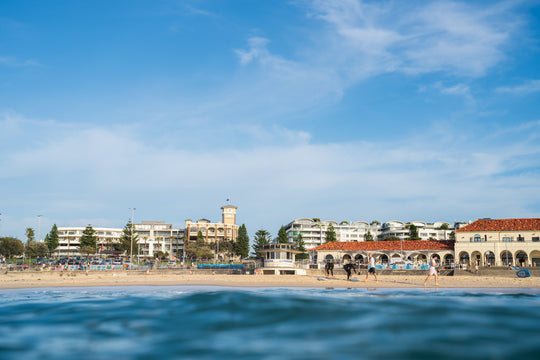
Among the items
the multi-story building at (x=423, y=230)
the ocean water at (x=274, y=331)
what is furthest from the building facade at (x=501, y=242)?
the multi-story building at (x=423, y=230)

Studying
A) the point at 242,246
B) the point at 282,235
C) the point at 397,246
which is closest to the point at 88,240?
the point at 242,246

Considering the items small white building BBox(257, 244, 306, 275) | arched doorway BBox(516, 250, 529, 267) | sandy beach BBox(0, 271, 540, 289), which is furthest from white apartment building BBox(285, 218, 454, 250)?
sandy beach BBox(0, 271, 540, 289)

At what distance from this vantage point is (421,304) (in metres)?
8.95

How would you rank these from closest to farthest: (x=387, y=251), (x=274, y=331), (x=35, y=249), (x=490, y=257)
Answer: (x=274, y=331) → (x=490, y=257) → (x=387, y=251) → (x=35, y=249)

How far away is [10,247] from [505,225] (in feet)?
353

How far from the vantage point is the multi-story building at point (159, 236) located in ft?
436

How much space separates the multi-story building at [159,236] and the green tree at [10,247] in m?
34.3

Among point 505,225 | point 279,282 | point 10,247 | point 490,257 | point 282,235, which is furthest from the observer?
point 10,247

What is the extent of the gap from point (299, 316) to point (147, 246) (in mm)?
132727

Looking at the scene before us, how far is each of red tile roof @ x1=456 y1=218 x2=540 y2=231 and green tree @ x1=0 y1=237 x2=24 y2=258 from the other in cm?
10121

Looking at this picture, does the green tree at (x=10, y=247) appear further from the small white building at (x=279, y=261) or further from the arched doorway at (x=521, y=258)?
the arched doorway at (x=521, y=258)

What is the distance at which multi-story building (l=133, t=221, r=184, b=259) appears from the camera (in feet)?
436

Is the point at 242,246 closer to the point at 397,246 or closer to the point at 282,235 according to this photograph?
the point at 282,235

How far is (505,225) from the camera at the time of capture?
224ft
